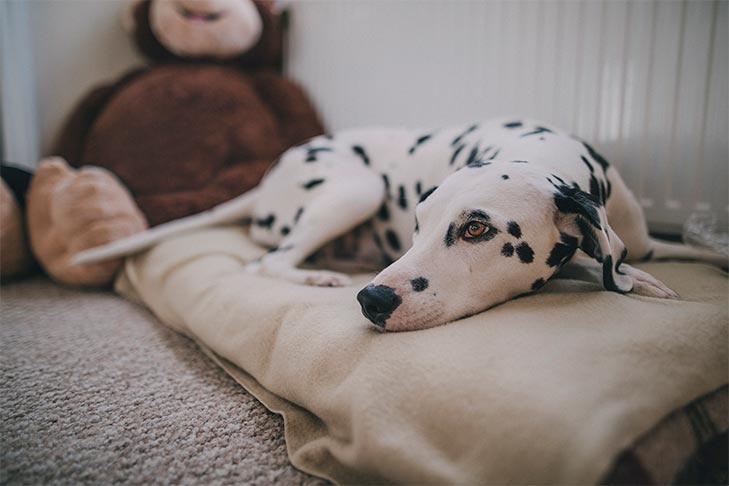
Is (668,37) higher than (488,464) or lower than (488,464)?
higher

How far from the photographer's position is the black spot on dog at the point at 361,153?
180 cm

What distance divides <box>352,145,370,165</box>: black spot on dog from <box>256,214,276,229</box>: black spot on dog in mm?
374

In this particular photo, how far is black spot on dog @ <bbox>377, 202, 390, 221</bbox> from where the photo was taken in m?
1.68

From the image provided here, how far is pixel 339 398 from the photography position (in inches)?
33.2

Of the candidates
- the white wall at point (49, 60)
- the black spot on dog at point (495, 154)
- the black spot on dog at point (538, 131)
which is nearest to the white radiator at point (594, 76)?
the black spot on dog at point (538, 131)

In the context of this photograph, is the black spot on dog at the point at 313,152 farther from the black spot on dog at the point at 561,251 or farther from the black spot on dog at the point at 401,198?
the black spot on dog at the point at 561,251

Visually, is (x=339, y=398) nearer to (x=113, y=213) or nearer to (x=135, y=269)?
(x=135, y=269)

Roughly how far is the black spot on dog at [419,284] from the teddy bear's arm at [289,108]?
169cm

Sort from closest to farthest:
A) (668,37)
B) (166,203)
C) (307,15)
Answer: (668,37)
(166,203)
(307,15)

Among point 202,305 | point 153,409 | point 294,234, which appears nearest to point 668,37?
point 294,234

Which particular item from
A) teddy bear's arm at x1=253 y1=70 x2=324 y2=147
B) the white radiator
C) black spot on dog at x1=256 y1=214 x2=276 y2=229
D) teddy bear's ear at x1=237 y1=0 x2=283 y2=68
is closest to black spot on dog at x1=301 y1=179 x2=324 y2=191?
black spot on dog at x1=256 y1=214 x2=276 y2=229

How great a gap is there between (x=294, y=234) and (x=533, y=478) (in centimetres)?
111

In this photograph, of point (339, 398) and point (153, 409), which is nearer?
point (339, 398)

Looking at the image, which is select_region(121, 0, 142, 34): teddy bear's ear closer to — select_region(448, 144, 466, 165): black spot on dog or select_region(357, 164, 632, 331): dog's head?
select_region(448, 144, 466, 165): black spot on dog
